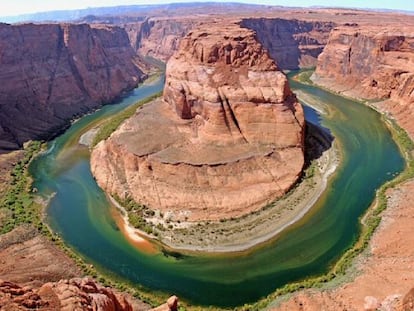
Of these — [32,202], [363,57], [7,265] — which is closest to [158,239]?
[7,265]

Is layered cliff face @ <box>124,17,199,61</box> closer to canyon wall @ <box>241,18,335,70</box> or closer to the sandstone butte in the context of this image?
canyon wall @ <box>241,18,335,70</box>

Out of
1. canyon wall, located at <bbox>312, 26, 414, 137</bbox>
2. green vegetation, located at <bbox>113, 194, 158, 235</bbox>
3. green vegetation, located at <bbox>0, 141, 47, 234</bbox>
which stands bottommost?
green vegetation, located at <bbox>0, 141, 47, 234</bbox>

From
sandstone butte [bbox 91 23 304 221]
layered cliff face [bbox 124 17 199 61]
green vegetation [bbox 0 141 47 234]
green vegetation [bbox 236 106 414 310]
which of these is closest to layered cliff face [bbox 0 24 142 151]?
green vegetation [bbox 0 141 47 234]

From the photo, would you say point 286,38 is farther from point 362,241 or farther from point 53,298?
point 53,298

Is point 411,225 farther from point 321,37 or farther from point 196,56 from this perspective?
point 321,37

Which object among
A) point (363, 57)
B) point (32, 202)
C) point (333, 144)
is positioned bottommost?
point (32, 202)

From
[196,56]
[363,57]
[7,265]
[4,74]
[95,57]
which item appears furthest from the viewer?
[95,57]
